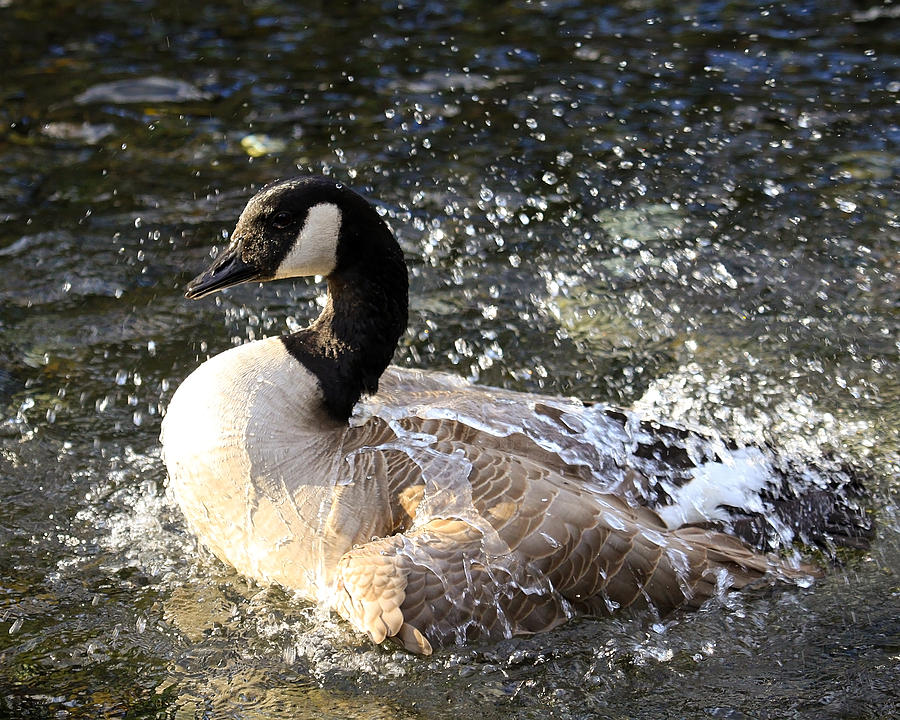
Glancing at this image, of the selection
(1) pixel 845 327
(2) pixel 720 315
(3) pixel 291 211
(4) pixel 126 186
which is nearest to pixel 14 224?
(4) pixel 126 186

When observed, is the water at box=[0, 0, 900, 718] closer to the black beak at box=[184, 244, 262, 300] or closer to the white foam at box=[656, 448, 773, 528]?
the white foam at box=[656, 448, 773, 528]

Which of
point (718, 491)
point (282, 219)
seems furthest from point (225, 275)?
point (718, 491)

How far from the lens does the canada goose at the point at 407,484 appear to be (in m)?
4.72

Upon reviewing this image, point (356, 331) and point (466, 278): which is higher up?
point (356, 331)

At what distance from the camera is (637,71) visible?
10.1 metres

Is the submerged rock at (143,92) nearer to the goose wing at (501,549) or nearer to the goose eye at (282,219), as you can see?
the goose eye at (282,219)

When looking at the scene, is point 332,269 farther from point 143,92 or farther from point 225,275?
point 143,92

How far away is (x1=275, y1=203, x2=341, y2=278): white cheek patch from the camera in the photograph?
5117 mm

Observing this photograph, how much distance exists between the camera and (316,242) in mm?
5156

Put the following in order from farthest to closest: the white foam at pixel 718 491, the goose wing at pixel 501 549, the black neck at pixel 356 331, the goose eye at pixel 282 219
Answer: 1. the white foam at pixel 718 491
2. the black neck at pixel 356 331
3. the goose eye at pixel 282 219
4. the goose wing at pixel 501 549

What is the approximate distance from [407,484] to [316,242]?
1228 mm

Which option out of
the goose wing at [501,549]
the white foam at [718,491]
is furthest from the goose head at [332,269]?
the white foam at [718,491]

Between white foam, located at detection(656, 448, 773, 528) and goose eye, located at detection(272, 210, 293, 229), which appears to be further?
white foam, located at detection(656, 448, 773, 528)

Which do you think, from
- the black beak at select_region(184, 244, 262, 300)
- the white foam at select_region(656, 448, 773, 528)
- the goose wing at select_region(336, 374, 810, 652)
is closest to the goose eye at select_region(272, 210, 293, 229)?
the black beak at select_region(184, 244, 262, 300)
